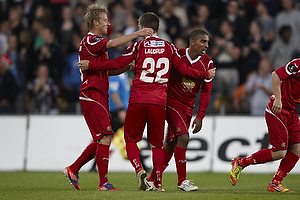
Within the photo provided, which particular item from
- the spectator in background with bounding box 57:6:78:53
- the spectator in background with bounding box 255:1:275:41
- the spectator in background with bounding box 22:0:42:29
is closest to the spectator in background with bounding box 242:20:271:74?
the spectator in background with bounding box 255:1:275:41

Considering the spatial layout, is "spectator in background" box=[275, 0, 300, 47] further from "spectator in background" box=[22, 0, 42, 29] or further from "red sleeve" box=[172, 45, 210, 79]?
"red sleeve" box=[172, 45, 210, 79]

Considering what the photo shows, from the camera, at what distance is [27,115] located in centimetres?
1456

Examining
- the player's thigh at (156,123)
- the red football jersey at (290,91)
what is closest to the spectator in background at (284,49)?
the red football jersey at (290,91)

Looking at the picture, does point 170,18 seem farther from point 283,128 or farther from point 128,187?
point 283,128

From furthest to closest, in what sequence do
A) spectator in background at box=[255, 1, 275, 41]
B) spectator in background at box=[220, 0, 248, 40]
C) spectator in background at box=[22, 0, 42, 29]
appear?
spectator in background at box=[22, 0, 42, 29] < spectator in background at box=[220, 0, 248, 40] < spectator in background at box=[255, 1, 275, 41]

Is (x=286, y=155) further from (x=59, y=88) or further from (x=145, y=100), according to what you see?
(x=59, y=88)

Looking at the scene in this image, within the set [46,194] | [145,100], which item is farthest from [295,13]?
[46,194]

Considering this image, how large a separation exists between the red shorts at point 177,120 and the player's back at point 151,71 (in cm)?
53

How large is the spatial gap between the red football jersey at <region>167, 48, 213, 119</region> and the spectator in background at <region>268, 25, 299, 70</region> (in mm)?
7378

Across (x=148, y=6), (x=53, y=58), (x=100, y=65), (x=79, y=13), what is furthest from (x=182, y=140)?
(x=79, y=13)

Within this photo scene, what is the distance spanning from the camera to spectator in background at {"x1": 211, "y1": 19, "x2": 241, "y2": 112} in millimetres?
15883

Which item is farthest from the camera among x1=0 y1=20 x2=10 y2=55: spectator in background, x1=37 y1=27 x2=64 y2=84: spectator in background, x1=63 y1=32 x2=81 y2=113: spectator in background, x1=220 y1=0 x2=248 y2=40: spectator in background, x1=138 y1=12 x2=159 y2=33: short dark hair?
x1=0 y1=20 x2=10 y2=55: spectator in background

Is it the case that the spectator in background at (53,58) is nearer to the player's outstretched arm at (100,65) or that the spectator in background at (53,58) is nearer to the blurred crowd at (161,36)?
the blurred crowd at (161,36)

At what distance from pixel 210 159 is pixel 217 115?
108 centimetres
